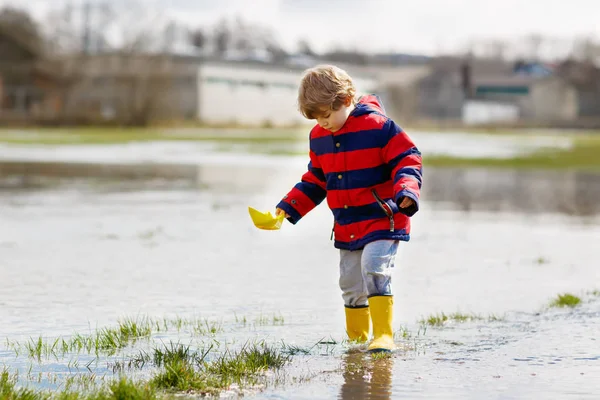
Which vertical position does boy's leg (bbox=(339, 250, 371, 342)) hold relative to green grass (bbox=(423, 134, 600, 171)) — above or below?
below

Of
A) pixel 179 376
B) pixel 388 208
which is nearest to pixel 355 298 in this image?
pixel 388 208

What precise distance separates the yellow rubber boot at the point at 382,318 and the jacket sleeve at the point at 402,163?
0.50 meters

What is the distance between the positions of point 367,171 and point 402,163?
0.68 feet

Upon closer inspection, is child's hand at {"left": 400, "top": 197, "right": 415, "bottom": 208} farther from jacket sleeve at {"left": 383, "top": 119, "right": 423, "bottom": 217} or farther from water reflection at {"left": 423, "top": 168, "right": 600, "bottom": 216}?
water reflection at {"left": 423, "top": 168, "right": 600, "bottom": 216}

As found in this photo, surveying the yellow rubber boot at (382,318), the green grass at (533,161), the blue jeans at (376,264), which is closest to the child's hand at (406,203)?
the blue jeans at (376,264)

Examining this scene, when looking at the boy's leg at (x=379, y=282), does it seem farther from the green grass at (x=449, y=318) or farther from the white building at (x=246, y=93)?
the white building at (x=246, y=93)

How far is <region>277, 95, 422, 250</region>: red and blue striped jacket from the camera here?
19.7 feet

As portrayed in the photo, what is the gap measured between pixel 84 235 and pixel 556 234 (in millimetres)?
4980

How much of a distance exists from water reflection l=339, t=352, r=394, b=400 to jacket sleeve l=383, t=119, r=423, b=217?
749 mm

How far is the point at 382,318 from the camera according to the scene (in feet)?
19.7

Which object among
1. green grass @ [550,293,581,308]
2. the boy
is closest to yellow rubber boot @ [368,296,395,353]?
the boy

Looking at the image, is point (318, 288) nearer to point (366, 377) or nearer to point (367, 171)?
point (367, 171)

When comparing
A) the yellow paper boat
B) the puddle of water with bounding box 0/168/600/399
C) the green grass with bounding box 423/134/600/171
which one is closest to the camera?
the puddle of water with bounding box 0/168/600/399

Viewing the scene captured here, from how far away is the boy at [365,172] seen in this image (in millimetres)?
5902
